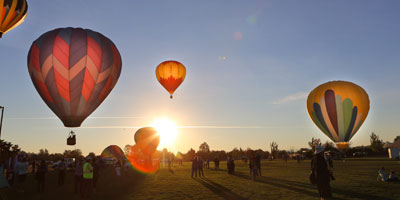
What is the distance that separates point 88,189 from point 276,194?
8.95 meters

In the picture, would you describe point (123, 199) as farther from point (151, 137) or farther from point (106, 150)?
point (106, 150)

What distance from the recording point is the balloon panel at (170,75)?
35906 millimetres

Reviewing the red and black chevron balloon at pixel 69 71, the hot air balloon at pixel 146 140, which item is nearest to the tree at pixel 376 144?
the hot air balloon at pixel 146 140

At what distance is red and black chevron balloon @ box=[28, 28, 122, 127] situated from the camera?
861 inches

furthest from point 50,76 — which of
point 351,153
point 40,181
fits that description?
point 351,153

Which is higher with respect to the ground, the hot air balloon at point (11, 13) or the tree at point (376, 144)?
the hot air balloon at point (11, 13)

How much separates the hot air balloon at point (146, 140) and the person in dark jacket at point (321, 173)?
1882 inches

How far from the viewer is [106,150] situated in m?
82.1

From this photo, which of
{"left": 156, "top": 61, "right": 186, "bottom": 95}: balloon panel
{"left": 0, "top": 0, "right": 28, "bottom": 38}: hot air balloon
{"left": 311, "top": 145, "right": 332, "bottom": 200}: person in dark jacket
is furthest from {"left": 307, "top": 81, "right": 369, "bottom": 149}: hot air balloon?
{"left": 0, "top": 0, "right": 28, "bottom": 38}: hot air balloon

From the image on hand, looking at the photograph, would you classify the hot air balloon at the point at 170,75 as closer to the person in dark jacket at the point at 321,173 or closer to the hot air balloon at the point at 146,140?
the hot air balloon at the point at 146,140

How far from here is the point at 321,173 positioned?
35.0 ft


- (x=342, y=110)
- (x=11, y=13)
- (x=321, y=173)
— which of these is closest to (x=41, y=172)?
(x=321, y=173)

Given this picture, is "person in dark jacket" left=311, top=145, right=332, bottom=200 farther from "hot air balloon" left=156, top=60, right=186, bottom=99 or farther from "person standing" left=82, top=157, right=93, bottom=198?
"hot air balloon" left=156, top=60, right=186, bottom=99

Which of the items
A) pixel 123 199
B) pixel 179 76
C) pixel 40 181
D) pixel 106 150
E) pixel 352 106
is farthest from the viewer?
pixel 106 150
